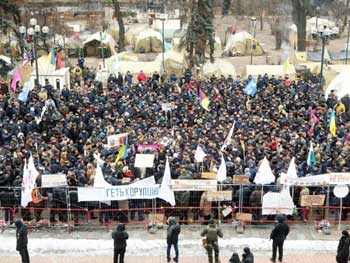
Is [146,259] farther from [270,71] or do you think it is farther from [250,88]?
[270,71]

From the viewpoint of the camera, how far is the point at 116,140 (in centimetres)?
1986

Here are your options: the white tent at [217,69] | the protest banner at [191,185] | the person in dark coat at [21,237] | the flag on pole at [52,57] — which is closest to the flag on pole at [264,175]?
the protest banner at [191,185]

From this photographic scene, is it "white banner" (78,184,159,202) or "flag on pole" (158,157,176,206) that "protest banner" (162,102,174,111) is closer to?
"flag on pole" (158,157,176,206)

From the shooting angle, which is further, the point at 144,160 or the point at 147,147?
the point at 147,147

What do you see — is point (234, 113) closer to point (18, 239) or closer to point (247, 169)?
point (247, 169)

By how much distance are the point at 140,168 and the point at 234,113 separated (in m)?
6.82

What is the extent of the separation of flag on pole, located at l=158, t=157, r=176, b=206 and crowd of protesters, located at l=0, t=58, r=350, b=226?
1.05 ft

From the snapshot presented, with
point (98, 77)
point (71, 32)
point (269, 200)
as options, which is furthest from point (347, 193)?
point (71, 32)

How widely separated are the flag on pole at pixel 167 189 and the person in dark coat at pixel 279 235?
3.04 metres

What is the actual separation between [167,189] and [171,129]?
6.10 m

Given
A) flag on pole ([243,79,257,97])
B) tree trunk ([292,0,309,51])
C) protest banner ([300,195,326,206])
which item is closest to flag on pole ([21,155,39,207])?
protest banner ([300,195,326,206])

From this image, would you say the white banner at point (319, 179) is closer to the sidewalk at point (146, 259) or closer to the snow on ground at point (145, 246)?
the snow on ground at point (145, 246)

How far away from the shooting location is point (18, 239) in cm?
1404

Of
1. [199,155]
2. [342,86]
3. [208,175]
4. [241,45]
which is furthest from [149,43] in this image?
[208,175]
